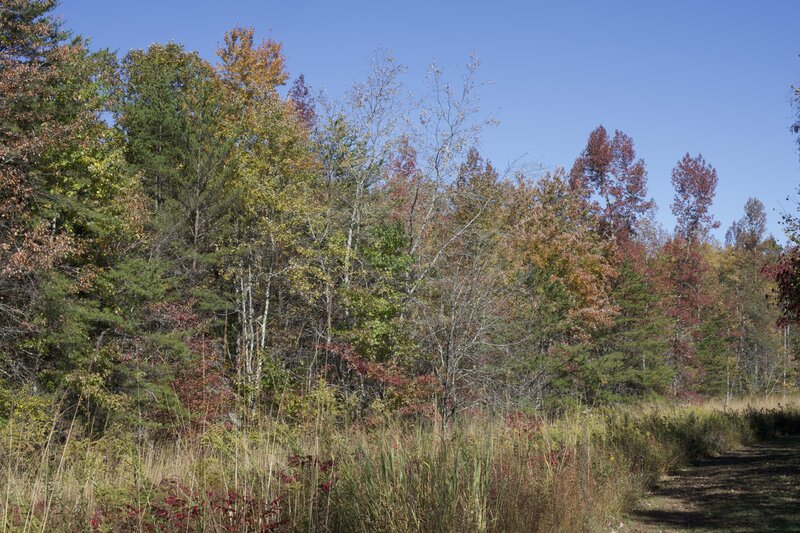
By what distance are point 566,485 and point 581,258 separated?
19.8 metres

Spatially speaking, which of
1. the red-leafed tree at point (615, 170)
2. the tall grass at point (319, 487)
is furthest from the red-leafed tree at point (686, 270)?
the tall grass at point (319, 487)

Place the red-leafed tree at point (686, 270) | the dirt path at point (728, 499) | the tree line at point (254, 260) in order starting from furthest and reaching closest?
the red-leafed tree at point (686, 270) < the tree line at point (254, 260) < the dirt path at point (728, 499)

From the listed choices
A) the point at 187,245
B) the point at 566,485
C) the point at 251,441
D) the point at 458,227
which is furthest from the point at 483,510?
the point at 187,245

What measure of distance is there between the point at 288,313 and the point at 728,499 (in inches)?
440

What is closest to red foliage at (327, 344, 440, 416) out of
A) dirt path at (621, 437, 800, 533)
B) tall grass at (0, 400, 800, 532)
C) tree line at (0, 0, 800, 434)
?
tree line at (0, 0, 800, 434)

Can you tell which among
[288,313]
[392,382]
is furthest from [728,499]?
[288,313]

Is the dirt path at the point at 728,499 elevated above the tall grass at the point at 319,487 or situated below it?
below

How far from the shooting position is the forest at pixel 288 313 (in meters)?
4.72

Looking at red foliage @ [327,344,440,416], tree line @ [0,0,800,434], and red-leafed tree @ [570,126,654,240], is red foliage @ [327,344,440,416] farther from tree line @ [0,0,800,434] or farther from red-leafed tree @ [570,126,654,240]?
red-leafed tree @ [570,126,654,240]

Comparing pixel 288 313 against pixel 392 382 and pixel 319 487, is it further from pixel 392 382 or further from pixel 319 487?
pixel 319 487

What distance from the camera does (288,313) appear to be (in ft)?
57.0

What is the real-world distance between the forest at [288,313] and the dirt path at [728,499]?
0.44 meters

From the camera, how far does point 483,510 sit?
4234 mm

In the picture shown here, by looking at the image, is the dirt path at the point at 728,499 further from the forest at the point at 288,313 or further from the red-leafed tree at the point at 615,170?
the red-leafed tree at the point at 615,170
